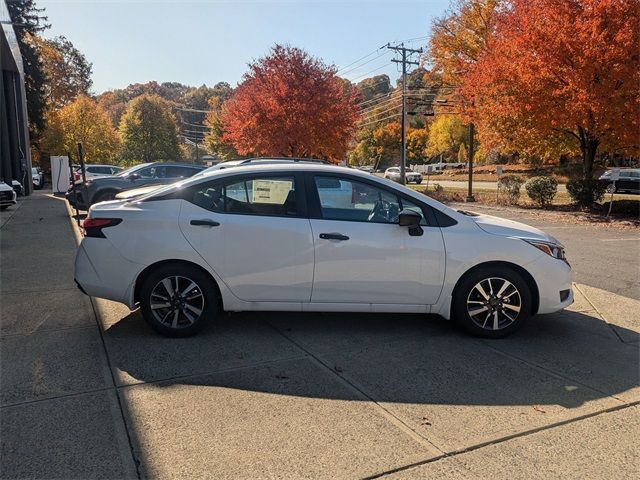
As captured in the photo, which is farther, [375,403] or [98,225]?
[98,225]

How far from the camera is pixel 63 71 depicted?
6256 cm

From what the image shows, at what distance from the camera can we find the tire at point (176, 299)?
4617mm

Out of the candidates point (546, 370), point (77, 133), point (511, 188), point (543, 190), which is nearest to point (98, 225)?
point (546, 370)

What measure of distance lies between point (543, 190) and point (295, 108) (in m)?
11.4

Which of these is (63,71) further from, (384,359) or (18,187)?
(384,359)

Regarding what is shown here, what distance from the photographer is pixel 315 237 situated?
459cm

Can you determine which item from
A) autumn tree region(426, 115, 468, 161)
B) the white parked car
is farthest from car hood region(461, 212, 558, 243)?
autumn tree region(426, 115, 468, 161)

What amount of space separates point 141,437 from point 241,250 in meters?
1.93

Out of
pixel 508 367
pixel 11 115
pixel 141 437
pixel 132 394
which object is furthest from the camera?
pixel 11 115

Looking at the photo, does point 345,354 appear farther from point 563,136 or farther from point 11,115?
point 11,115

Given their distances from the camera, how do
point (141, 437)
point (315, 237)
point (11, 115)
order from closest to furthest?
point (141, 437)
point (315, 237)
point (11, 115)

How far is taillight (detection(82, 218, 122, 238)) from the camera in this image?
4.68 m

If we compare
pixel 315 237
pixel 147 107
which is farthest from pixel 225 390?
pixel 147 107

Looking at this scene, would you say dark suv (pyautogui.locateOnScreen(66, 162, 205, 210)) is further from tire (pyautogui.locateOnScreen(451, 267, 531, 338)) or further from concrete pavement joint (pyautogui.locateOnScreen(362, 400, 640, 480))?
concrete pavement joint (pyautogui.locateOnScreen(362, 400, 640, 480))
